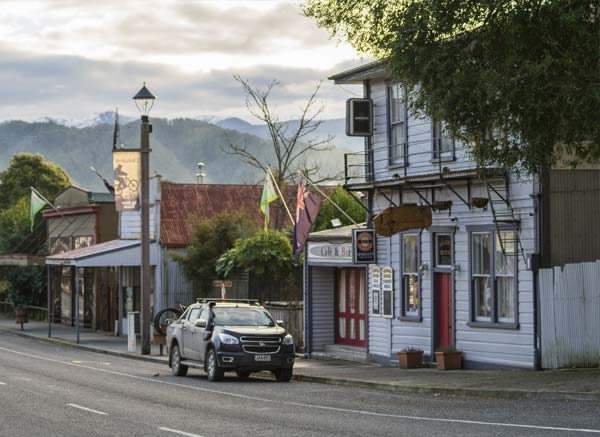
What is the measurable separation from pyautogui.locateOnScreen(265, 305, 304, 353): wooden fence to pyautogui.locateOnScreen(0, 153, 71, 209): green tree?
→ 194 ft

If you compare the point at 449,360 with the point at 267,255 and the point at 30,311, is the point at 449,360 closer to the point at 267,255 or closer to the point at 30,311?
the point at 267,255

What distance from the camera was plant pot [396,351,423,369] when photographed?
2791 cm

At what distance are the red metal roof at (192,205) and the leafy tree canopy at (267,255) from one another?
7.77 m

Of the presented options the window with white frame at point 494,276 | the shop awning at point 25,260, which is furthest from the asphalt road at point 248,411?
the shop awning at point 25,260

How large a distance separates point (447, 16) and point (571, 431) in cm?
778

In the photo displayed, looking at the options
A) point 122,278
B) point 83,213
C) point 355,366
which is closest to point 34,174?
point 83,213

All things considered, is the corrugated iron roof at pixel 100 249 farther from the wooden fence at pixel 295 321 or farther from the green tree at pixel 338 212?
the wooden fence at pixel 295 321

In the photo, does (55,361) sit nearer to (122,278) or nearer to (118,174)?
(118,174)

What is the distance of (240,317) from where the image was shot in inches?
1053

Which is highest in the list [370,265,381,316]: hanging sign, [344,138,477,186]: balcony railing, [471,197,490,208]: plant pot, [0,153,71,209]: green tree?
[0,153,71,209]: green tree

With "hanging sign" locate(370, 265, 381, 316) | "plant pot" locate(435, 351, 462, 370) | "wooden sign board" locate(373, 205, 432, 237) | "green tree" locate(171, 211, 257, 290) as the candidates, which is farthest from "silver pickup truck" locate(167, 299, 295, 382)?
"green tree" locate(171, 211, 257, 290)

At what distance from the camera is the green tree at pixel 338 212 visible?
52019mm

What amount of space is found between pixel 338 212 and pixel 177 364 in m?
25.6

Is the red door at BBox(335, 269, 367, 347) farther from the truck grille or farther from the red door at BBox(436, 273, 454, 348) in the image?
the truck grille
